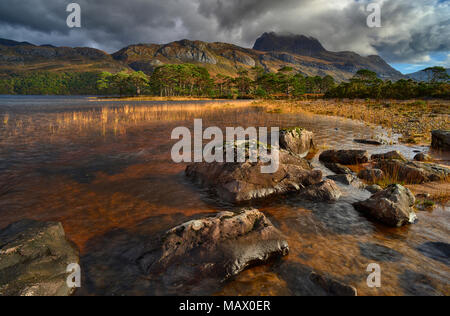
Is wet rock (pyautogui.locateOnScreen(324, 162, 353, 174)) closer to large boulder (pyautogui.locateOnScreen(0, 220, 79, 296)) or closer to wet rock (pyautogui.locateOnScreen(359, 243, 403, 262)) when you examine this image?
wet rock (pyautogui.locateOnScreen(359, 243, 403, 262))

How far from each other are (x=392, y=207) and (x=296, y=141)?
21.4 ft

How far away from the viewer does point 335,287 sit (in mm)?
3172

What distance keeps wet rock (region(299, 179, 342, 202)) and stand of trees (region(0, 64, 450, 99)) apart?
59114 millimetres

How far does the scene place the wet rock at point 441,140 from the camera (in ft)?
40.1

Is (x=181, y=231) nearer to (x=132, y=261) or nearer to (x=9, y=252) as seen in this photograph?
(x=132, y=261)

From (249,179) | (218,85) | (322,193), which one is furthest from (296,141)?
(218,85)

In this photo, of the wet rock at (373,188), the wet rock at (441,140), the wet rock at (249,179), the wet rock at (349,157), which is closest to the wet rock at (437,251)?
the wet rock at (373,188)

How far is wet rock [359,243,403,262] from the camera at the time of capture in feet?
13.3

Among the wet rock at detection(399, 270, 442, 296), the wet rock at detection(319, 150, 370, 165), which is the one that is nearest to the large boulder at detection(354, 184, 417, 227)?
the wet rock at detection(399, 270, 442, 296)

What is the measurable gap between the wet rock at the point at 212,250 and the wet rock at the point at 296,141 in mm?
7313
